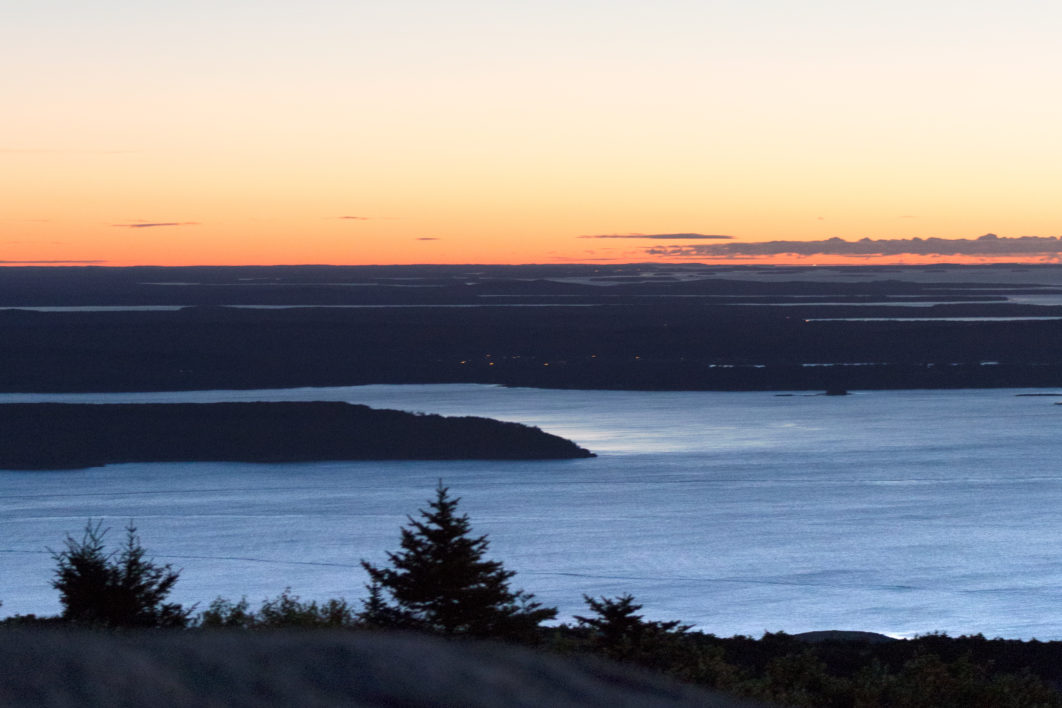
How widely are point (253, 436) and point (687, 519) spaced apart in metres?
21.4

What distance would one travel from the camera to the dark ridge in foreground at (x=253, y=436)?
154ft

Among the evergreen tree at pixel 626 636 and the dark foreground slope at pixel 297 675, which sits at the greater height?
the dark foreground slope at pixel 297 675

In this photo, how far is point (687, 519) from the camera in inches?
1385

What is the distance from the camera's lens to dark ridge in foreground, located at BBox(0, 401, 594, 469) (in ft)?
154

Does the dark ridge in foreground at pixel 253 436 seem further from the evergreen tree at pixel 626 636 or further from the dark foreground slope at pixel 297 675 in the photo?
the dark foreground slope at pixel 297 675

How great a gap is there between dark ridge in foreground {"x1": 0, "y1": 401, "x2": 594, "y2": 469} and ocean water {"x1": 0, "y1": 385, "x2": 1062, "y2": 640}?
1.48m

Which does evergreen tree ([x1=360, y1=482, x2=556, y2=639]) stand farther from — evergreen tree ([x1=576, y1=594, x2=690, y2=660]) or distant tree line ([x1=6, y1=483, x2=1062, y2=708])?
evergreen tree ([x1=576, y1=594, x2=690, y2=660])

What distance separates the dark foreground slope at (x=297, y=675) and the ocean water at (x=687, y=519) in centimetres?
1935

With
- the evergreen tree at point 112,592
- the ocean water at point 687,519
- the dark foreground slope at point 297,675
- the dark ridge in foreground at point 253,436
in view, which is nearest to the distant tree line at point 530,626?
the evergreen tree at point 112,592

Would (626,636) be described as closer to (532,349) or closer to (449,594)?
(449,594)

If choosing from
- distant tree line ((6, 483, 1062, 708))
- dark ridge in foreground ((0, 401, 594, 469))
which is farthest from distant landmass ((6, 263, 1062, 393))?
distant tree line ((6, 483, 1062, 708))

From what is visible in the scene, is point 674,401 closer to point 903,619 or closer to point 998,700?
point 903,619

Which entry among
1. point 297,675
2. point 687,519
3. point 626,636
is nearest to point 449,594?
point 626,636

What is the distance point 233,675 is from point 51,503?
36.4m
